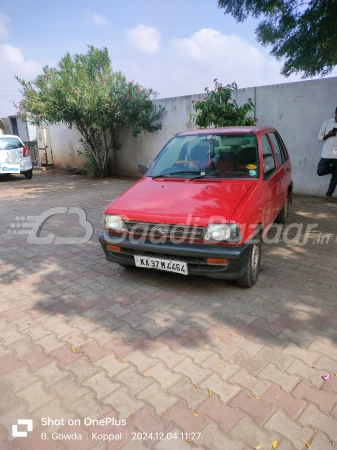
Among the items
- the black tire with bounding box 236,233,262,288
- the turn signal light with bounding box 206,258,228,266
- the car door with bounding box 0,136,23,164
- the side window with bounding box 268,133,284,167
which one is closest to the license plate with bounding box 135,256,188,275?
the turn signal light with bounding box 206,258,228,266

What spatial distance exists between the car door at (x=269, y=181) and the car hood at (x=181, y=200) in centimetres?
35

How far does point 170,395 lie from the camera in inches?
84.7

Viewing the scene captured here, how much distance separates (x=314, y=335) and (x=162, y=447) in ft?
5.22

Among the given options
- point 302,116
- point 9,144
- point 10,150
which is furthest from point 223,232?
point 9,144

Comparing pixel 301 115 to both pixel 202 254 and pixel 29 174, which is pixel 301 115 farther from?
pixel 29 174

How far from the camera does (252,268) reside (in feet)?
11.3

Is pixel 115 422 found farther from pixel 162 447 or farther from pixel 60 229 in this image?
pixel 60 229

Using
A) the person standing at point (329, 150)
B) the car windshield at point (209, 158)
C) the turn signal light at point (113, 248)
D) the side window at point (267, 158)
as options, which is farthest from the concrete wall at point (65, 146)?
the turn signal light at point (113, 248)

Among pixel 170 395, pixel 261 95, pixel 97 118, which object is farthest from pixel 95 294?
pixel 97 118

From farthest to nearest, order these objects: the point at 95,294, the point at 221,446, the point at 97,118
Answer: the point at 97,118, the point at 95,294, the point at 221,446

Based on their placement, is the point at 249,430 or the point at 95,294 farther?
the point at 95,294

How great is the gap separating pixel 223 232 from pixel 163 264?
71 cm

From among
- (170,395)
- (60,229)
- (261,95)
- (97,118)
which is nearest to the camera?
(170,395)

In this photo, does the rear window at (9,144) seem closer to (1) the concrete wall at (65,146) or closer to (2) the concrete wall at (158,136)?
(1) the concrete wall at (65,146)
